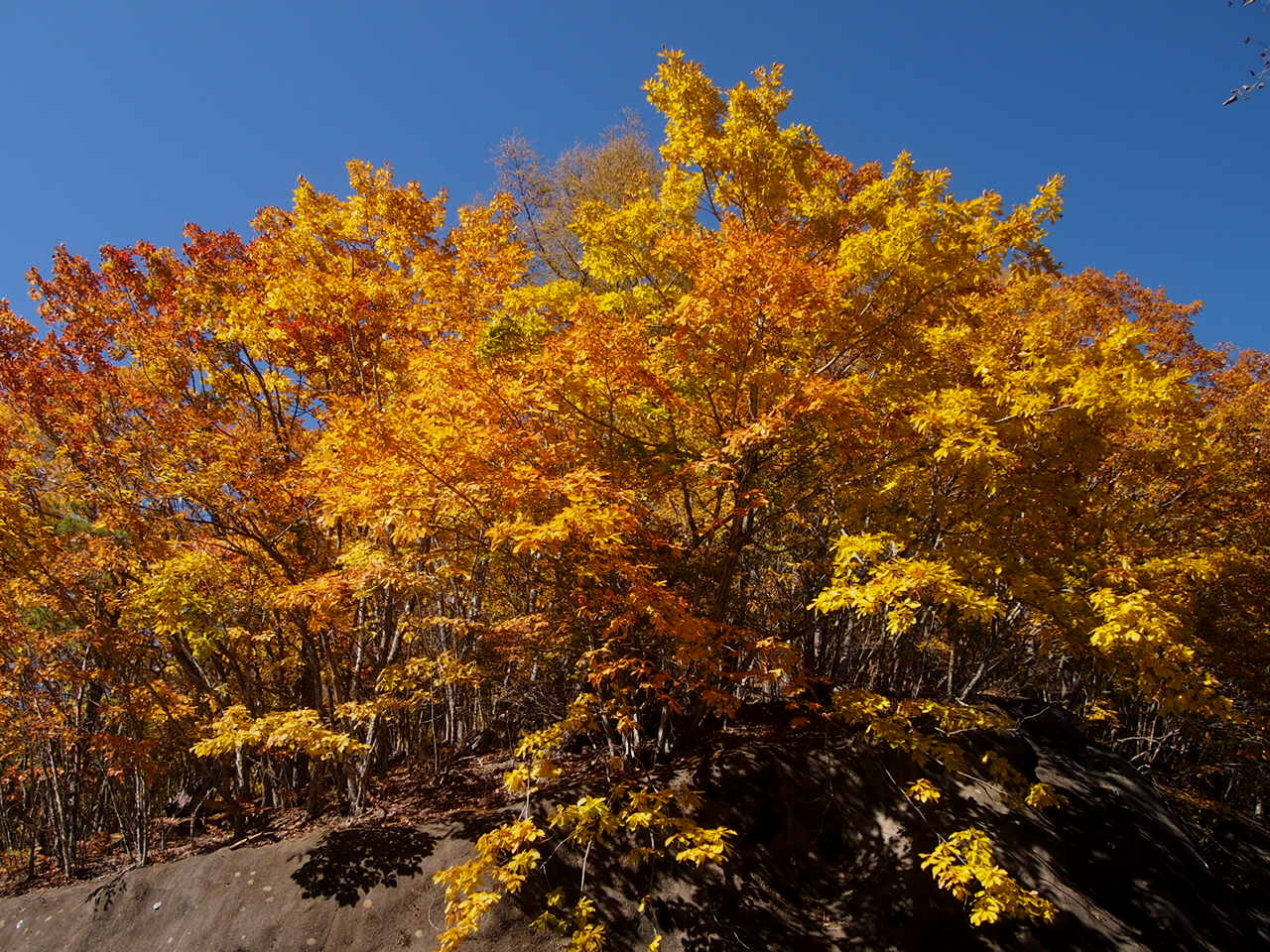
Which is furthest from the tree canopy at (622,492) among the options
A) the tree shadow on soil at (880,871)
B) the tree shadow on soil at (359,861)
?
the tree shadow on soil at (359,861)

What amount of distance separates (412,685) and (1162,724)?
17.4 m

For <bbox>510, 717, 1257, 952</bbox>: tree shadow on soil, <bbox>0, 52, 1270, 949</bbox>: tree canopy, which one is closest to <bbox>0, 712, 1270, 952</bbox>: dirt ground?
<bbox>510, 717, 1257, 952</bbox>: tree shadow on soil

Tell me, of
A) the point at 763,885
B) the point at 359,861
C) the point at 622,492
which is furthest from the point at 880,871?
the point at 359,861

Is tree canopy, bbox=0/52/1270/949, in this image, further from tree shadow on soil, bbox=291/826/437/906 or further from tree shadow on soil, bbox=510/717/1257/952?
tree shadow on soil, bbox=291/826/437/906

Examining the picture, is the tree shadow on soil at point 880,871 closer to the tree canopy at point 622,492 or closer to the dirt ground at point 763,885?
the dirt ground at point 763,885

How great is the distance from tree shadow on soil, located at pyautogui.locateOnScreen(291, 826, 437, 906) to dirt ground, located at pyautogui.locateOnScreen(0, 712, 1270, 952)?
0.02 meters

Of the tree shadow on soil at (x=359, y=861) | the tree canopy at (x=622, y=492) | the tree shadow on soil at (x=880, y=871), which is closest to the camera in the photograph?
the tree canopy at (x=622, y=492)

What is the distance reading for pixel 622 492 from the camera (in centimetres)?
488

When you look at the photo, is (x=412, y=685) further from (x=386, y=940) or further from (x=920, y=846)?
(x=920, y=846)

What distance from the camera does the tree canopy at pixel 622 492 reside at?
5223 millimetres

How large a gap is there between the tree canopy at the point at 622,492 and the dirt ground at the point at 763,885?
1.71 ft

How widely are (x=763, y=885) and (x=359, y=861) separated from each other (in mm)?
4538

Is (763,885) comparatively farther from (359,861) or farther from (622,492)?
(622,492)

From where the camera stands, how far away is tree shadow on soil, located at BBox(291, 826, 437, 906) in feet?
21.8
